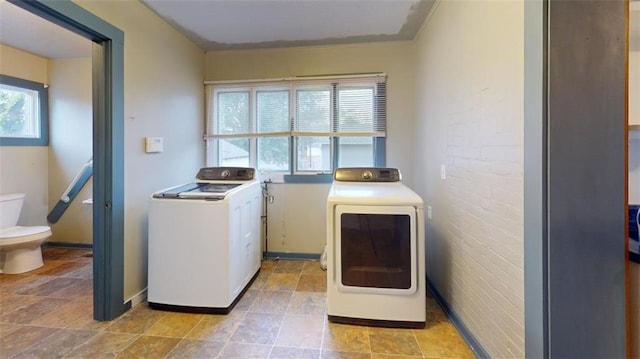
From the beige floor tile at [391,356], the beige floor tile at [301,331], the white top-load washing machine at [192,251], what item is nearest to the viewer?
the beige floor tile at [391,356]

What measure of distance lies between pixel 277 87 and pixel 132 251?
2.19m

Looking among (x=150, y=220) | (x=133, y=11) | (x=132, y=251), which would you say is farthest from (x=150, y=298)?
(x=133, y=11)

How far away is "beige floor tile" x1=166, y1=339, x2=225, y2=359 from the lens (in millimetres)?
1779

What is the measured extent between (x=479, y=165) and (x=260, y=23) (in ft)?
7.47

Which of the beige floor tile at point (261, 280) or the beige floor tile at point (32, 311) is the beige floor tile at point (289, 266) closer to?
the beige floor tile at point (261, 280)

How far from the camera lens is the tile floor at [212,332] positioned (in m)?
1.81

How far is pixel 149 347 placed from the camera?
185cm

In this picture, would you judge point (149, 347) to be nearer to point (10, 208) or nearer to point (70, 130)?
point (10, 208)

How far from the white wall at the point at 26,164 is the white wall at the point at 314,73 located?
210cm

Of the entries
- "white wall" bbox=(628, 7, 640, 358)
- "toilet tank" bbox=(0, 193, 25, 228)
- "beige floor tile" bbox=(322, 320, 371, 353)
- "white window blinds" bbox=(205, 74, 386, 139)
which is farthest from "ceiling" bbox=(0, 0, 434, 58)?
"beige floor tile" bbox=(322, 320, 371, 353)

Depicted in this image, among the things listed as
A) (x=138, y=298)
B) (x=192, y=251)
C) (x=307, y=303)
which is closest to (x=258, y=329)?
(x=307, y=303)

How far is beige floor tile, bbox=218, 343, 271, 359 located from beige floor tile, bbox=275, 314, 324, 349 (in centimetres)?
11

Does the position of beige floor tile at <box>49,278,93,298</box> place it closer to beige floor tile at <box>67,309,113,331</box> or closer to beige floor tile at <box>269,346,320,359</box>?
beige floor tile at <box>67,309,113,331</box>

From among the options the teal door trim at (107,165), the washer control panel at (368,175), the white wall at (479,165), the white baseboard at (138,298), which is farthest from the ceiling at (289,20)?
the white baseboard at (138,298)
